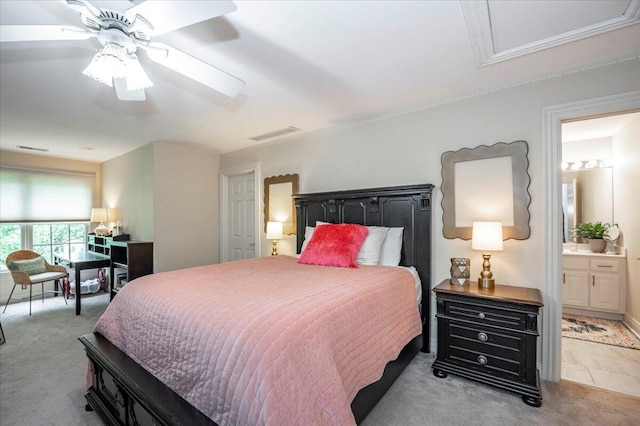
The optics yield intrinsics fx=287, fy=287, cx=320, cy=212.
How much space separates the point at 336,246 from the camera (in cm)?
280

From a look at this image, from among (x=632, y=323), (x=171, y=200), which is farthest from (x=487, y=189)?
(x=171, y=200)

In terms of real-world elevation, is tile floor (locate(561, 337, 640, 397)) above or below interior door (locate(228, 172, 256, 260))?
below

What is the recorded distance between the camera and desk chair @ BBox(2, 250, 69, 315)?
3.89 meters

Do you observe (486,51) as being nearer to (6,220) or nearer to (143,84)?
(143,84)

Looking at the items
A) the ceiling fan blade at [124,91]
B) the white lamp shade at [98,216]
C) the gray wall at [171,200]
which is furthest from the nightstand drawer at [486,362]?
the white lamp shade at [98,216]

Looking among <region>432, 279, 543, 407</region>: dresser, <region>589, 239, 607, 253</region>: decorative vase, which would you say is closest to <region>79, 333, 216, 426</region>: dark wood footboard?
<region>432, 279, 543, 407</region>: dresser

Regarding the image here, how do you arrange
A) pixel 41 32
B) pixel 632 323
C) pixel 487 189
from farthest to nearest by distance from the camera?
1. pixel 632 323
2. pixel 487 189
3. pixel 41 32

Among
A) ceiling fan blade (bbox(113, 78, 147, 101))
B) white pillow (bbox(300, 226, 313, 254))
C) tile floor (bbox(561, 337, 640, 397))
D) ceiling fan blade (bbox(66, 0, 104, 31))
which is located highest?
ceiling fan blade (bbox(66, 0, 104, 31))

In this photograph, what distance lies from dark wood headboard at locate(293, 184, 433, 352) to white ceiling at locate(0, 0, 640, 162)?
89 centimetres

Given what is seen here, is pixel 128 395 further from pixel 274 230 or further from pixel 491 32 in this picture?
pixel 491 32

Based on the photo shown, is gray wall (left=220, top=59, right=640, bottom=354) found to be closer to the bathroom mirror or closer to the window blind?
the bathroom mirror

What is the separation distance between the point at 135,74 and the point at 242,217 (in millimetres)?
3486

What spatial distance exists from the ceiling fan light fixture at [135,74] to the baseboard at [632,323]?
4.89 meters

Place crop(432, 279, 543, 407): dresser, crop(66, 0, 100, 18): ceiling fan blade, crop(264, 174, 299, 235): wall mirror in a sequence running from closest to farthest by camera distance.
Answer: crop(66, 0, 100, 18): ceiling fan blade < crop(432, 279, 543, 407): dresser < crop(264, 174, 299, 235): wall mirror
